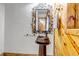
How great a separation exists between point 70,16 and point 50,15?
187 millimetres

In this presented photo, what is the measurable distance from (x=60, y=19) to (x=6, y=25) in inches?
20.0

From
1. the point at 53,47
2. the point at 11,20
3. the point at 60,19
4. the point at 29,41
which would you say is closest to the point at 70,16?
the point at 60,19

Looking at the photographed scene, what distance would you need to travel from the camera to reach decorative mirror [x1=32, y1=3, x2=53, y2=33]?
1.40 m

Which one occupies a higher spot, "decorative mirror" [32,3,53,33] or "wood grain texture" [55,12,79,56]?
"decorative mirror" [32,3,53,33]

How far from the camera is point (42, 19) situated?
4.63 feet

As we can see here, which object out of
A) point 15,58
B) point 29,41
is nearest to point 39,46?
point 29,41

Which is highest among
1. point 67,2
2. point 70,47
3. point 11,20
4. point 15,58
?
point 67,2

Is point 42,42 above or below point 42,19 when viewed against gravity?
below

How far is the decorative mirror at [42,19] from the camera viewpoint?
1.40 metres

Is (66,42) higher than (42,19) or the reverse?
the reverse

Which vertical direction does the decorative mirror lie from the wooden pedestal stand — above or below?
above

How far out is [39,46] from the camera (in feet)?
4.64

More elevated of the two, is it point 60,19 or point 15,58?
point 60,19

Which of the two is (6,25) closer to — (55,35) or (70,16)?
(55,35)
